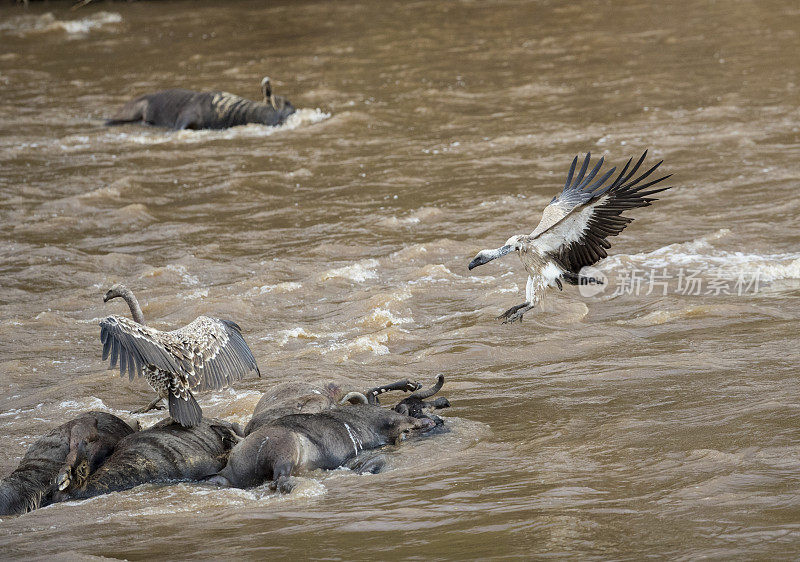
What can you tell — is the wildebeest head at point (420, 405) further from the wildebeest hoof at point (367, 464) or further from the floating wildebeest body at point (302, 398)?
the wildebeest hoof at point (367, 464)

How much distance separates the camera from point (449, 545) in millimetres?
4273

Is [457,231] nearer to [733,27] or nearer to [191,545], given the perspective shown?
[191,545]

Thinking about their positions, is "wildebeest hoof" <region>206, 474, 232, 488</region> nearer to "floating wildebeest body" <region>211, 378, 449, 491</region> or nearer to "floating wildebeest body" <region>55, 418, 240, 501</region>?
"floating wildebeest body" <region>211, 378, 449, 491</region>

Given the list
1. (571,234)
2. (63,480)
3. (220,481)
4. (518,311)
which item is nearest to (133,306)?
(63,480)

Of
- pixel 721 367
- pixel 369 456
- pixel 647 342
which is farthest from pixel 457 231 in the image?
pixel 369 456

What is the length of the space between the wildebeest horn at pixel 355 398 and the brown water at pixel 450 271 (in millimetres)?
559

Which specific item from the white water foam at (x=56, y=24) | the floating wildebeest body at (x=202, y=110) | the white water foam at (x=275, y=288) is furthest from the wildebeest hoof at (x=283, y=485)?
the white water foam at (x=56, y=24)

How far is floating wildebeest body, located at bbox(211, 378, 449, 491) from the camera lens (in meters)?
5.22

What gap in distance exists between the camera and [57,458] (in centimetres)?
545

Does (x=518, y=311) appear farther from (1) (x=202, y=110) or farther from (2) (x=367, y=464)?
(1) (x=202, y=110)

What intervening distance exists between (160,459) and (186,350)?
0.63m

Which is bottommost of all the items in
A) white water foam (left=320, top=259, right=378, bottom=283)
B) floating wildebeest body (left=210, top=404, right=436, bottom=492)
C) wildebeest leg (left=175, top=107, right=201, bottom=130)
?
floating wildebeest body (left=210, top=404, right=436, bottom=492)

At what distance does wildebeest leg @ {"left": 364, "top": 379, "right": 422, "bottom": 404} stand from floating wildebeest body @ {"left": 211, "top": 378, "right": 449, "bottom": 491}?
0.99ft

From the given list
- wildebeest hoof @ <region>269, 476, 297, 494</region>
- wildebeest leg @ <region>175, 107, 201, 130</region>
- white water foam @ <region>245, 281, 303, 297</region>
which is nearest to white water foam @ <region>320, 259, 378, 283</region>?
white water foam @ <region>245, 281, 303, 297</region>
